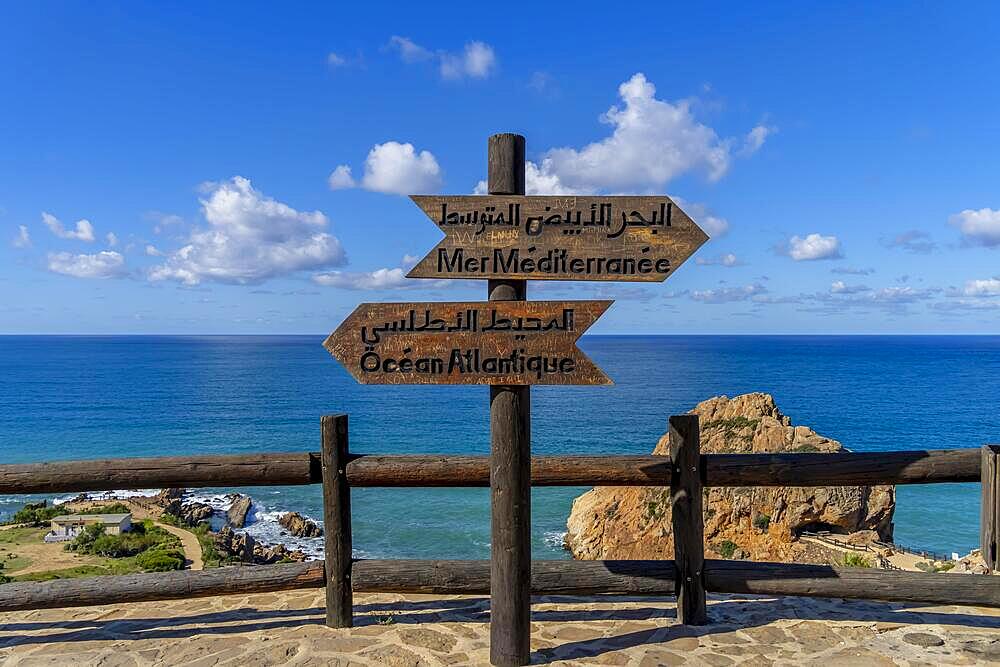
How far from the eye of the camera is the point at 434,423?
61.8 m

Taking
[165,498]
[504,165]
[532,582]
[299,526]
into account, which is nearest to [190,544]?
[299,526]

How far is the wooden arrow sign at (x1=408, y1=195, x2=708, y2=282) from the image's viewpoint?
13.1 feet

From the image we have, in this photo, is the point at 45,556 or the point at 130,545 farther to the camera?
the point at 130,545

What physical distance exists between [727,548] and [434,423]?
4625 cm

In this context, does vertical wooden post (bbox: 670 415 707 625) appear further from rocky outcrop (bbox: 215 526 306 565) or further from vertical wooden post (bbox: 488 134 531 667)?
rocky outcrop (bbox: 215 526 306 565)

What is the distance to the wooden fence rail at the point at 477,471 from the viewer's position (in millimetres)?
4559

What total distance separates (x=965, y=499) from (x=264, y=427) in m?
55.1

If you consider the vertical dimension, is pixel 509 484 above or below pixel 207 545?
above

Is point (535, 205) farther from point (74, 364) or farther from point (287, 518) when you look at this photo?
point (74, 364)

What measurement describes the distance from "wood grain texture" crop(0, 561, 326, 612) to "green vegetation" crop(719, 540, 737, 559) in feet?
50.4

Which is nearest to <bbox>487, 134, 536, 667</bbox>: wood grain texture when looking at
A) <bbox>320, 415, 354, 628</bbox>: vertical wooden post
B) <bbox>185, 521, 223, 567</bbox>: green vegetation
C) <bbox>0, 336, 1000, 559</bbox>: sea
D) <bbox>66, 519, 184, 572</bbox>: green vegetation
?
<bbox>320, 415, 354, 628</bbox>: vertical wooden post

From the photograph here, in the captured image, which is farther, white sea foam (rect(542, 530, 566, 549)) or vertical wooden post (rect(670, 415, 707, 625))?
white sea foam (rect(542, 530, 566, 549))

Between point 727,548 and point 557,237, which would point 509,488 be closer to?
point 557,237

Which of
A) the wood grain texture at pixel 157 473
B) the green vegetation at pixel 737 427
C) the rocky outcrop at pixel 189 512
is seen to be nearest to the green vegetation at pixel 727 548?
the green vegetation at pixel 737 427
